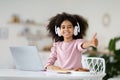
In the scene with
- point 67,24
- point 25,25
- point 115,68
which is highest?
point 67,24

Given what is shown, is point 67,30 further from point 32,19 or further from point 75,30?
point 32,19

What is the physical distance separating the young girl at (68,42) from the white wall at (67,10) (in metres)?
3.56

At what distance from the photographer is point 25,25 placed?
6039mm

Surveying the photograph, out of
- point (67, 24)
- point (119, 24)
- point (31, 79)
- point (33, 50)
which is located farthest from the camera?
point (119, 24)

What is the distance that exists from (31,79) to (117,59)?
3.07 metres

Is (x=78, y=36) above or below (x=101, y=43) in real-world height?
above

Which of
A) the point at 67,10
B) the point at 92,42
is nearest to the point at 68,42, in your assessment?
the point at 92,42

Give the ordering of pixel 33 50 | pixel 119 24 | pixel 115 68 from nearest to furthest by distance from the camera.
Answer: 1. pixel 33 50
2. pixel 115 68
3. pixel 119 24

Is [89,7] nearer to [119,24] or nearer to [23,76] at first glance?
[119,24]

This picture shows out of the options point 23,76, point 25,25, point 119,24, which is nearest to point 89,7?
point 119,24

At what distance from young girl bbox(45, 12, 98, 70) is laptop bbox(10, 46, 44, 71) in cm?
15

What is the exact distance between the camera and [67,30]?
2035 mm

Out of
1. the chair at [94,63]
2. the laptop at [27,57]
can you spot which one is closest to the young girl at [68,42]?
the laptop at [27,57]

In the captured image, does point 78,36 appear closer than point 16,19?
Yes
